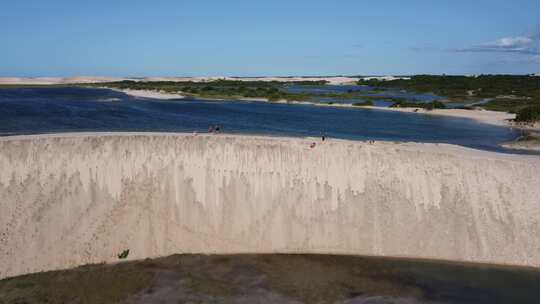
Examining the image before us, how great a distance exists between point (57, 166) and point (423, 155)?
19007 mm

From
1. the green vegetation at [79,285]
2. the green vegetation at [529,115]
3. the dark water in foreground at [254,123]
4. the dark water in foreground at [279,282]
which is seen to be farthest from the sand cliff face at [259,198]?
the green vegetation at [529,115]

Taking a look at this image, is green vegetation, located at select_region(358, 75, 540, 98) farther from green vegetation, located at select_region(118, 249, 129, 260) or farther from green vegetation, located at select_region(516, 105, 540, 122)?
green vegetation, located at select_region(118, 249, 129, 260)

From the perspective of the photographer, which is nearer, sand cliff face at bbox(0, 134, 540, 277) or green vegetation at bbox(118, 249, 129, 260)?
green vegetation at bbox(118, 249, 129, 260)

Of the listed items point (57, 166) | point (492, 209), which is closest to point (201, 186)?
point (57, 166)

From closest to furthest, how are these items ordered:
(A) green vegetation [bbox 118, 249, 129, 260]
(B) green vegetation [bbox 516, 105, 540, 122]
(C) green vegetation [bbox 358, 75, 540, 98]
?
(A) green vegetation [bbox 118, 249, 129, 260]
(B) green vegetation [bbox 516, 105, 540, 122]
(C) green vegetation [bbox 358, 75, 540, 98]

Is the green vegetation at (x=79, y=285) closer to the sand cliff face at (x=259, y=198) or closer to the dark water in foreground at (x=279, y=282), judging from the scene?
the dark water in foreground at (x=279, y=282)

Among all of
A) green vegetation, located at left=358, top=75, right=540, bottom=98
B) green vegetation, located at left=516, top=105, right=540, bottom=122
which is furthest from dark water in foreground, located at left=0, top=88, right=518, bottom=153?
green vegetation, located at left=358, top=75, right=540, bottom=98

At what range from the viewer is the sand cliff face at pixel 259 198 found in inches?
938

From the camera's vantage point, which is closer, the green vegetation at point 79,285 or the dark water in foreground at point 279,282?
the green vegetation at point 79,285

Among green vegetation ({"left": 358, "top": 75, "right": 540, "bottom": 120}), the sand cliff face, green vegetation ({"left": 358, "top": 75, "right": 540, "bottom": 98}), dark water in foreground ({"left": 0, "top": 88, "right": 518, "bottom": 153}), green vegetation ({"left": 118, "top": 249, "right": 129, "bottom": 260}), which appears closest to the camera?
green vegetation ({"left": 118, "top": 249, "right": 129, "bottom": 260})

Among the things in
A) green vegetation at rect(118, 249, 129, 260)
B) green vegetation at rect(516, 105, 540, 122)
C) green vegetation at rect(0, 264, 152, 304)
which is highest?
green vegetation at rect(516, 105, 540, 122)

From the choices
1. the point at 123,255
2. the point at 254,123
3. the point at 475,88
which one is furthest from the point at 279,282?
the point at 475,88

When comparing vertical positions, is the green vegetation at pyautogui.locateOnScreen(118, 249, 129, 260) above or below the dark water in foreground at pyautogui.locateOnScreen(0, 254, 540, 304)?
above

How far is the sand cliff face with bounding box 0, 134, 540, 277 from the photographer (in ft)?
78.1
